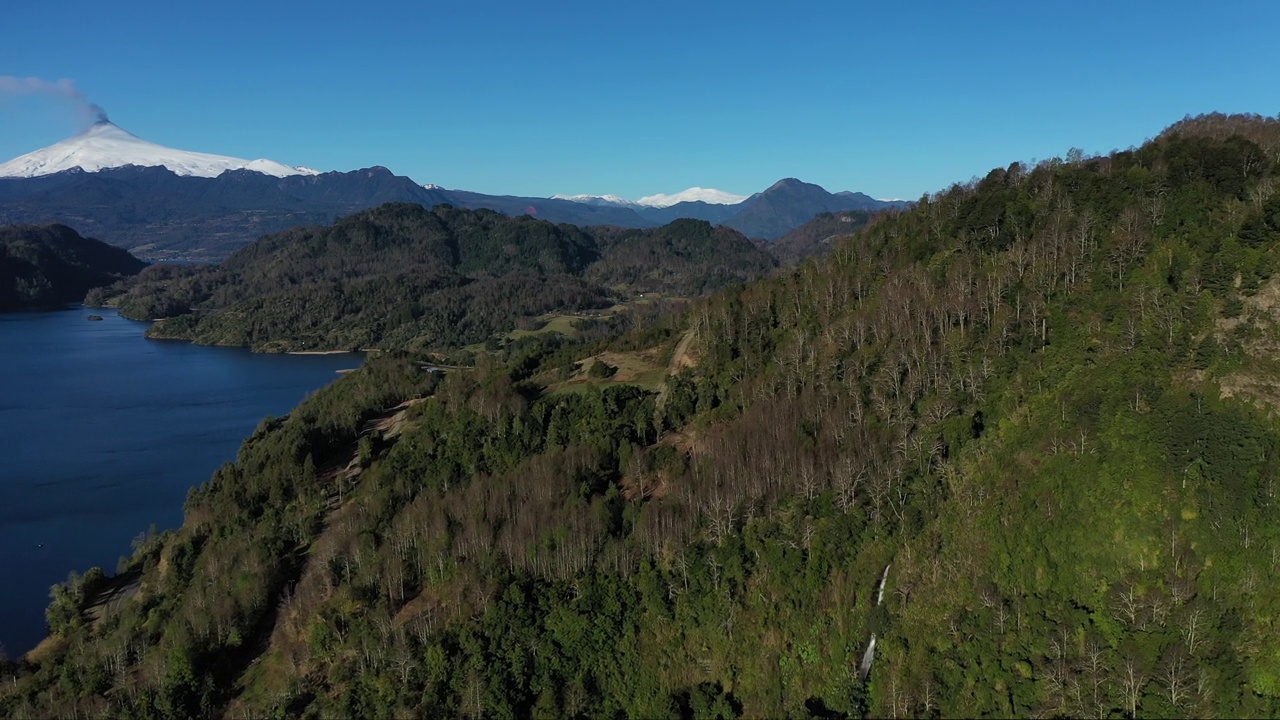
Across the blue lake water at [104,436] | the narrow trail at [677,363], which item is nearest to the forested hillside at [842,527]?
the narrow trail at [677,363]

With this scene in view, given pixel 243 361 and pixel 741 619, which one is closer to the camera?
pixel 741 619

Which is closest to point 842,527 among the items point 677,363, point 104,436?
point 677,363

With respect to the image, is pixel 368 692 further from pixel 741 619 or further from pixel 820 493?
pixel 820 493

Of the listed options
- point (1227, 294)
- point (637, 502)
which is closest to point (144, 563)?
point (637, 502)

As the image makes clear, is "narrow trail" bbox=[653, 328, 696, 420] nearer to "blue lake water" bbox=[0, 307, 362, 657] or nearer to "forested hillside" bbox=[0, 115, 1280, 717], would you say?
"forested hillside" bbox=[0, 115, 1280, 717]

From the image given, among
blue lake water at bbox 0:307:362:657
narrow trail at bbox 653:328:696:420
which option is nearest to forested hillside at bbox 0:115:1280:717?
narrow trail at bbox 653:328:696:420

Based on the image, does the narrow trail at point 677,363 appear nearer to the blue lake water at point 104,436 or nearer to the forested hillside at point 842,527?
the forested hillside at point 842,527
